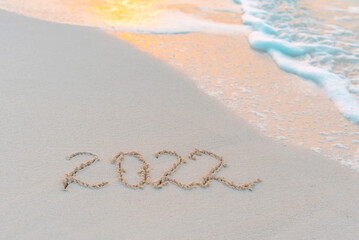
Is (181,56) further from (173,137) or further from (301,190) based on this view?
(301,190)

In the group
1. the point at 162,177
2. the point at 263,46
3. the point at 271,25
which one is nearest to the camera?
the point at 162,177

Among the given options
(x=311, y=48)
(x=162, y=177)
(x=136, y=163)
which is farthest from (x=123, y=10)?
(x=162, y=177)

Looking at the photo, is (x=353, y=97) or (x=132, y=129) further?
(x=353, y=97)

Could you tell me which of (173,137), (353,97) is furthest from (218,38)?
(173,137)

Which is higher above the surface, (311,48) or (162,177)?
(311,48)

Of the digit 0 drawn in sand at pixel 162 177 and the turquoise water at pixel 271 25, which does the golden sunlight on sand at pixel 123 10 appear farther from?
the digit 0 drawn in sand at pixel 162 177

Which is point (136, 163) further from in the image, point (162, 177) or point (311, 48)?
point (311, 48)

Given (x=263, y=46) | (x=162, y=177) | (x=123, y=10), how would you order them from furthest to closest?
(x=123, y=10), (x=263, y=46), (x=162, y=177)
